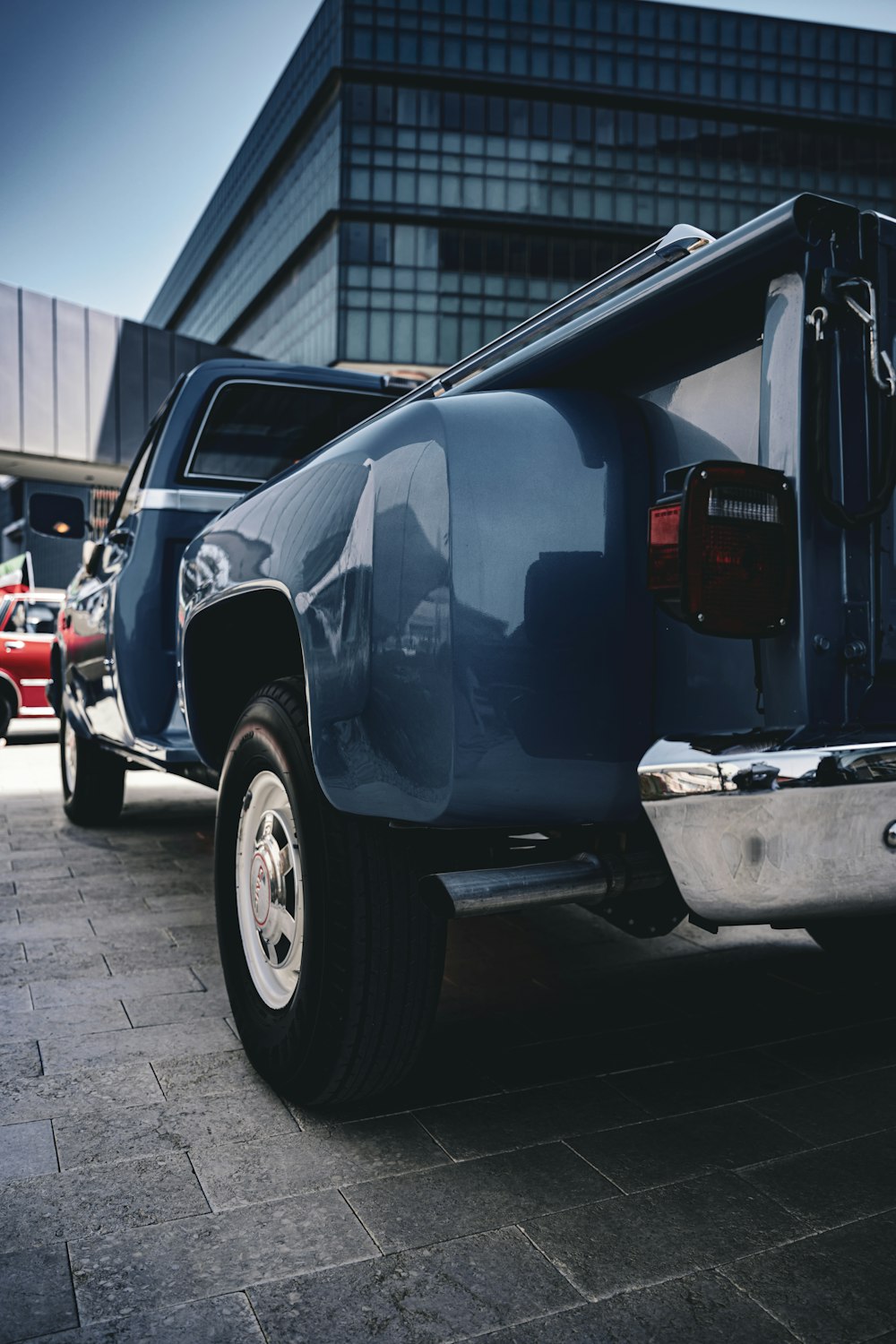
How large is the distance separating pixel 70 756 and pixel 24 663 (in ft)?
20.3

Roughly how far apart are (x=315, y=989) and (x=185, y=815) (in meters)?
5.10

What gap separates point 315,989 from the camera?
2.41m

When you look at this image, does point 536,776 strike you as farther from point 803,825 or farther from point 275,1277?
point 275,1277

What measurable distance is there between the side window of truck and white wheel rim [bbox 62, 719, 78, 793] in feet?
7.73

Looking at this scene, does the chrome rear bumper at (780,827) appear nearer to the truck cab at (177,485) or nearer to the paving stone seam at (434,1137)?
the paving stone seam at (434,1137)

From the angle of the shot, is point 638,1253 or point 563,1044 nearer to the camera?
point 638,1253

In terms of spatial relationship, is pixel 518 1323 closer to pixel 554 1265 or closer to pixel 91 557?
pixel 554 1265

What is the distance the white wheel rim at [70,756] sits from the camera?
6.61 meters

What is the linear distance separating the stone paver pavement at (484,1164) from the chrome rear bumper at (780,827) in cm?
69

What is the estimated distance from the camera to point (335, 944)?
2369 millimetres

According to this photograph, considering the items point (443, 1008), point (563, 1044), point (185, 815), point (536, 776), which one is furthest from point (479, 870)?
point (185, 815)

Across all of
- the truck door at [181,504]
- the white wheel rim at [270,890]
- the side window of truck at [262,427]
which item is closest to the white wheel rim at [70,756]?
the truck door at [181,504]

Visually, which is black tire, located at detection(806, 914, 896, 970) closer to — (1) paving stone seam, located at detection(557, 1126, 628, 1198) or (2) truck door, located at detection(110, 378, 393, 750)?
(1) paving stone seam, located at detection(557, 1126, 628, 1198)

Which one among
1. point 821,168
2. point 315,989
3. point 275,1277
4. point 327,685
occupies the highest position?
point 821,168
